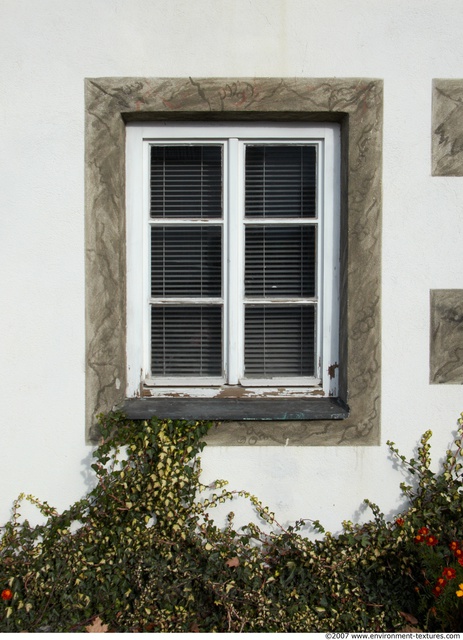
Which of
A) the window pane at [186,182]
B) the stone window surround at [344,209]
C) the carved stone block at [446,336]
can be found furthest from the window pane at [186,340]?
the carved stone block at [446,336]

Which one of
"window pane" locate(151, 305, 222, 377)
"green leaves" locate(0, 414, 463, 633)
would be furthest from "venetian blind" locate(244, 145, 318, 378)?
"green leaves" locate(0, 414, 463, 633)

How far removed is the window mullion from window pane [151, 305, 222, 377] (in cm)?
8

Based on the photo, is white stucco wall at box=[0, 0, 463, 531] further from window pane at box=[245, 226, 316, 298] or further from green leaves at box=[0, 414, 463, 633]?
window pane at box=[245, 226, 316, 298]

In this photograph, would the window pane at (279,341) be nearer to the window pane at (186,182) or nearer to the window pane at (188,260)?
the window pane at (188,260)

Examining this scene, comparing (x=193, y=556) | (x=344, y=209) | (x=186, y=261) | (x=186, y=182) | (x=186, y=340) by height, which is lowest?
(x=193, y=556)

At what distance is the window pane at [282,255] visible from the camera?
9.53 feet

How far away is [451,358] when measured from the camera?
108 inches

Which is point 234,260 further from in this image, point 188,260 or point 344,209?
point 344,209

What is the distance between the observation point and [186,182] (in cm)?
290

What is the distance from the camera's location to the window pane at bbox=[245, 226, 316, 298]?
2.90 meters

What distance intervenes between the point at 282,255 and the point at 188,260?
19.5 inches

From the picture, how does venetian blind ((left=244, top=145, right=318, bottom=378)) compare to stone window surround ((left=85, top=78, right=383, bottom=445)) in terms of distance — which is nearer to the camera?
stone window surround ((left=85, top=78, right=383, bottom=445))

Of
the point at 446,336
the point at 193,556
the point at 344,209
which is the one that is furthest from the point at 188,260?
the point at 193,556

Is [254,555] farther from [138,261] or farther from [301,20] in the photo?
[301,20]
